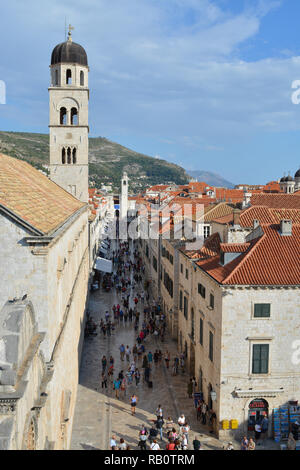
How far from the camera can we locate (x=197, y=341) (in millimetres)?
26125

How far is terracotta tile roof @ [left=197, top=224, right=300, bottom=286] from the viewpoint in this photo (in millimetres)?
20906

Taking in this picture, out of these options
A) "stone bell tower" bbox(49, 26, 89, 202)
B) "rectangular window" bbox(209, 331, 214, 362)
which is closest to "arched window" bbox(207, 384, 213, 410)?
"rectangular window" bbox(209, 331, 214, 362)

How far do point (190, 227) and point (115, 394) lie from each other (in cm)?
1484

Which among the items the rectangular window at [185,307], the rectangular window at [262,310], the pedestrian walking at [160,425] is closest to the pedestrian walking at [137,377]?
the rectangular window at [185,307]

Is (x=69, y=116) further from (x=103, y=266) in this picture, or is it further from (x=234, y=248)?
(x=234, y=248)

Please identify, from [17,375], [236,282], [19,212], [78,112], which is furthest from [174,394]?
[78,112]

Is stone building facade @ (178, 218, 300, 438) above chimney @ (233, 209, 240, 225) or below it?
below

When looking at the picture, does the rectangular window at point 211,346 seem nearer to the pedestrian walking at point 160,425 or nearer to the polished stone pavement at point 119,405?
the polished stone pavement at point 119,405

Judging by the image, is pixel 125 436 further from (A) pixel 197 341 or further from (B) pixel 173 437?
(A) pixel 197 341

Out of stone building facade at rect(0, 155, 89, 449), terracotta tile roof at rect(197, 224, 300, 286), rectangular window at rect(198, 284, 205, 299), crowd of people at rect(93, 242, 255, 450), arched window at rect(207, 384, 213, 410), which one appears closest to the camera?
stone building facade at rect(0, 155, 89, 449)

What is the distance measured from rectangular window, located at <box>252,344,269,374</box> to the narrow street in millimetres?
4158

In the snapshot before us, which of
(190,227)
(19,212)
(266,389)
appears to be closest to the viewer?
(19,212)

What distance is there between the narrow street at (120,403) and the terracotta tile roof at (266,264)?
789 centimetres

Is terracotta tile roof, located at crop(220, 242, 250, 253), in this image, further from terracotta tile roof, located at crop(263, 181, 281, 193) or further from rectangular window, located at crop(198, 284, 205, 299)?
terracotta tile roof, located at crop(263, 181, 281, 193)
